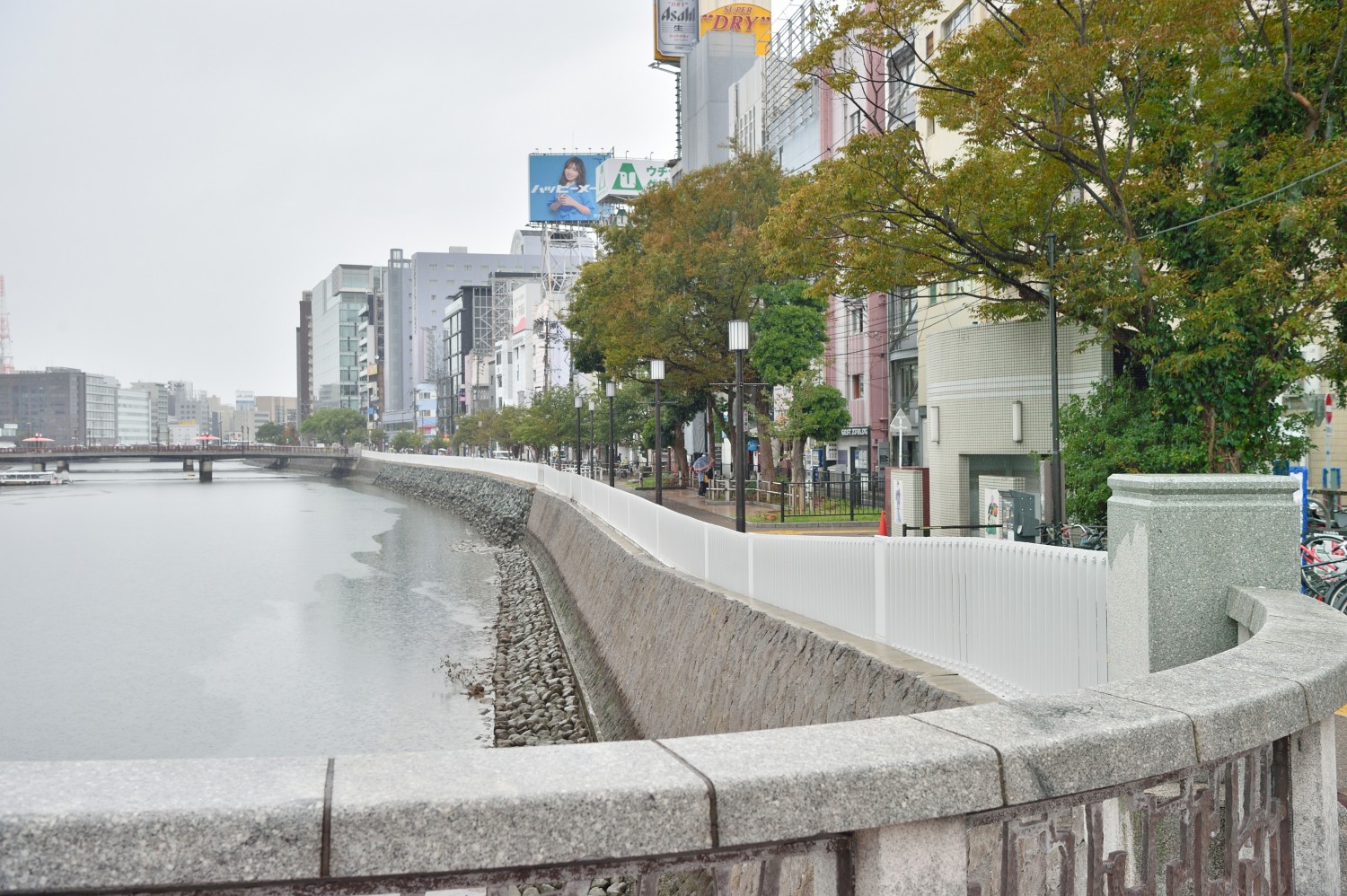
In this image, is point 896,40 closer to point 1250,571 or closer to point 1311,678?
point 1250,571

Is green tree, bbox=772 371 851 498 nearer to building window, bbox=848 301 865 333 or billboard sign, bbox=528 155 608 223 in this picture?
building window, bbox=848 301 865 333

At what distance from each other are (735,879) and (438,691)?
68.8 feet

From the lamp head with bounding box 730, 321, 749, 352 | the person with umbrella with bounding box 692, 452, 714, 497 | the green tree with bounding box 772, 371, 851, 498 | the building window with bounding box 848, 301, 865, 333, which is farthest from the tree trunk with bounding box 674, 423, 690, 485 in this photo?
the lamp head with bounding box 730, 321, 749, 352

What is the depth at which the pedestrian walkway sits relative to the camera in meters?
26.8

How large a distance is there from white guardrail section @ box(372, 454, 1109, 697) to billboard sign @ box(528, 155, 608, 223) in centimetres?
11062

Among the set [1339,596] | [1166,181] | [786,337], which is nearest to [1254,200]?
[1166,181]

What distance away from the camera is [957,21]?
3153 cm

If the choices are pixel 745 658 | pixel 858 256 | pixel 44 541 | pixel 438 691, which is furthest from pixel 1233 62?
pixel 44 541

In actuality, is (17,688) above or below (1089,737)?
below

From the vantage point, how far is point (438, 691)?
23.2m

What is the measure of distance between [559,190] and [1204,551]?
12089 cm

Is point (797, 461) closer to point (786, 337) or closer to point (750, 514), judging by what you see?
point (786, 337)

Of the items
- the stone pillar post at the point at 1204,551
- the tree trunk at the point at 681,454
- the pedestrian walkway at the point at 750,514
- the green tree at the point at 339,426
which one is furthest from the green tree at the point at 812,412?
the green tree at the point at 339,426

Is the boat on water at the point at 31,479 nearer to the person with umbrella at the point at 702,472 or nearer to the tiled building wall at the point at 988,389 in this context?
the person with umbrella at the point at 702,472
